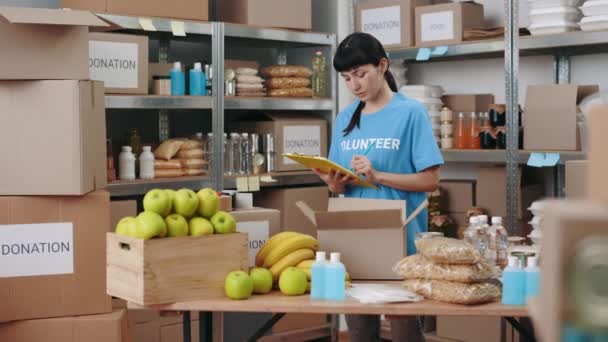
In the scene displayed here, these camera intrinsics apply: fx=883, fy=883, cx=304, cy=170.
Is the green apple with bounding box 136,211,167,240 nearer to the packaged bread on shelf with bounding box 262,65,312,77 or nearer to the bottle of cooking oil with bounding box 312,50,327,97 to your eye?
the packaged bread on shelf with bounding box 262,65,312,77

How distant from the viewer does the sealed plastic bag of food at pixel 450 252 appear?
2.43 m

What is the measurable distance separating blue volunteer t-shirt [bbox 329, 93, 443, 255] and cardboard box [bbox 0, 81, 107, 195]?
1.02 meters

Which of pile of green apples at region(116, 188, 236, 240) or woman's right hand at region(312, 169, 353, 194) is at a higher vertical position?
woman's right hand at region(312, 169, 353, 194)

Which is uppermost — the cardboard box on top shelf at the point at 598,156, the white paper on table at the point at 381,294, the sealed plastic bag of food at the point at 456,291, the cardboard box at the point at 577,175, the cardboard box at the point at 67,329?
the cardboard box on top shelf at the point at 598,156

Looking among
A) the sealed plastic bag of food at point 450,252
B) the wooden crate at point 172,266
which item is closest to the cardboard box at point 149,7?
the wooden crate at point 172,266

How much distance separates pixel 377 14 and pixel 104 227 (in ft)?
7.31

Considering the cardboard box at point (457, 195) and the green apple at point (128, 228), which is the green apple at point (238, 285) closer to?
the green apple at point (128, 228)

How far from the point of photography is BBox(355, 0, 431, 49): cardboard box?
15.7 feet

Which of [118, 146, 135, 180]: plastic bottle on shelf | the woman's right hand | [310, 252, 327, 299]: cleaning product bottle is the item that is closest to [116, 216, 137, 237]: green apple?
[310, 252, 327, 299]: cleaning product bottle

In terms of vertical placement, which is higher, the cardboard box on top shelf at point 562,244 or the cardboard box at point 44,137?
the cardboard box at point 44,137

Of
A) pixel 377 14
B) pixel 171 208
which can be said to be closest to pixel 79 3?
pixel 377 14

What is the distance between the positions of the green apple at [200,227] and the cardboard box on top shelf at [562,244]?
1.32 metres

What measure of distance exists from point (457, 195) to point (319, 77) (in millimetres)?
1171

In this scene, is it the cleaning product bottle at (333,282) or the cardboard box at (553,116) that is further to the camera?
the cardboard box at (553,116)
